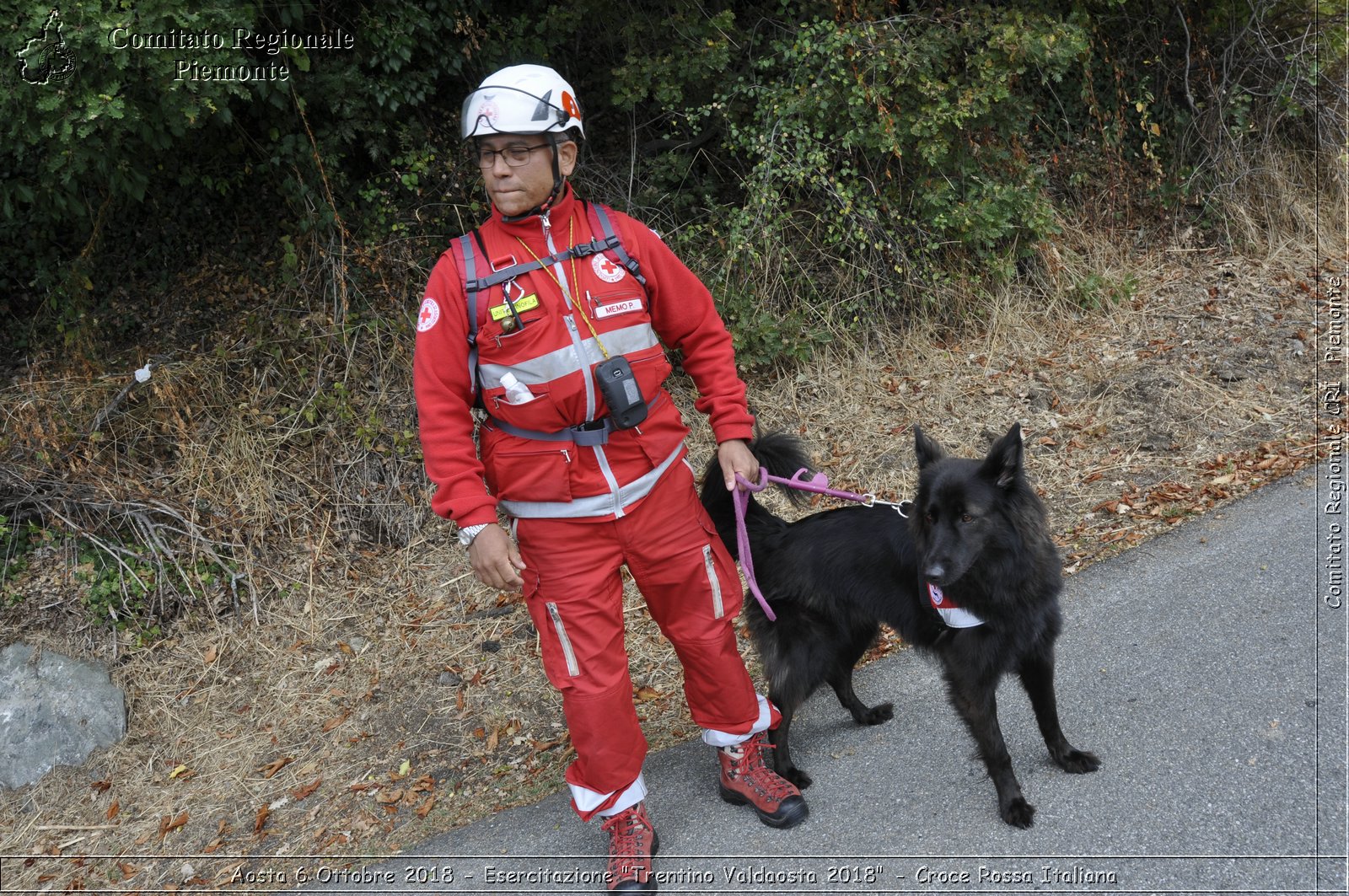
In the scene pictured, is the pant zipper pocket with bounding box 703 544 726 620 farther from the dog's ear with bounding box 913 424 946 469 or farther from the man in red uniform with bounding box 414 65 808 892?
the dog's ear with bounding box 913 424 946 469

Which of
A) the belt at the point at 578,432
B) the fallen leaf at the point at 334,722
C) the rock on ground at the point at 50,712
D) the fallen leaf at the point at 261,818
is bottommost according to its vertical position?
the fallen leaf at the point at 261,818

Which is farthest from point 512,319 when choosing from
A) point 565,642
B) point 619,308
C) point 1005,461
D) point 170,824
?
point 170,824

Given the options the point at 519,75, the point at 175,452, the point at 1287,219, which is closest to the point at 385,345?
the point at 175,452

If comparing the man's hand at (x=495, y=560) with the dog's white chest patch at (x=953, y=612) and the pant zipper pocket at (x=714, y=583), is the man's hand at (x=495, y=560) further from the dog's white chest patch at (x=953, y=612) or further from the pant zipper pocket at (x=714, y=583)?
the dog's white chest patch at (x=953, y=612)

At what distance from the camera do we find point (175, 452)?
18.7ft

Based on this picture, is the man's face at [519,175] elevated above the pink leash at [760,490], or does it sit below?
above

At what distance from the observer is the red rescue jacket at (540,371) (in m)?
2.91

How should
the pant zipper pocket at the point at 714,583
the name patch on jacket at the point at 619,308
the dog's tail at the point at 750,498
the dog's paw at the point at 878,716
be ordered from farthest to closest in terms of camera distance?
the dog's paw at the point at 878,716
the dog's tail at the point at 750,498
the pant zipper pocket at the point at 714,583
the name patch on jacket at the point at 619,308

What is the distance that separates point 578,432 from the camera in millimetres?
2984

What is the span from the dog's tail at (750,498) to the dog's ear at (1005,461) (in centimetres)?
70

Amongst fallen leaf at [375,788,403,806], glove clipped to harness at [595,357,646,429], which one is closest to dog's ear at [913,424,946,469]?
glove clipped to harness at [595,357,646,429]

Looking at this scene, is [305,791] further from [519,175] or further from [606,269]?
[519,175]

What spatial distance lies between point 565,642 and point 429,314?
1.12 meters

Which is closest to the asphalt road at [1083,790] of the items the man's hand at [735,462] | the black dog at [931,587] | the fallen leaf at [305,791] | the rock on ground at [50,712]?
the black dog at [931,587]
